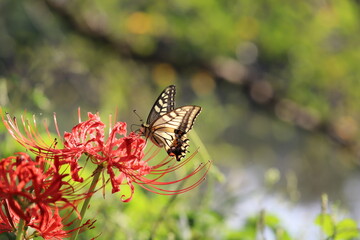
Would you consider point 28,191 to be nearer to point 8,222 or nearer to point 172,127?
point 8,222

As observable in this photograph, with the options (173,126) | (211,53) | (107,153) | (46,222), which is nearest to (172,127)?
(173,126)

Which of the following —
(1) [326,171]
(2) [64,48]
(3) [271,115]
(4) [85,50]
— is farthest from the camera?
(1) [326,171]

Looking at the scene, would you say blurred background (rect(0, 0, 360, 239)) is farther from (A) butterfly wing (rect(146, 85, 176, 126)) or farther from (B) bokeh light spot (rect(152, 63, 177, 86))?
(A) butterfly wing (rect(146, 85, 176, 126))

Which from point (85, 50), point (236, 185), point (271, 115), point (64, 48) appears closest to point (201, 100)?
point (271, 115)

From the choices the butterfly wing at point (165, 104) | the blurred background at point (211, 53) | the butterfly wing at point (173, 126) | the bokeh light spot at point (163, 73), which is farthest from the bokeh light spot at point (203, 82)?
the butterfly wing at point (173, 126)

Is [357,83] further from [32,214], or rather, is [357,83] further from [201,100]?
[32,214]


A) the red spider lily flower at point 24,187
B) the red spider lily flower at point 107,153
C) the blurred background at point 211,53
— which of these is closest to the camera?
the red spider lily flower at point 24,187

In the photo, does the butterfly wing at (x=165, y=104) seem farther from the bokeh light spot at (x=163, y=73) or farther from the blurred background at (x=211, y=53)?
the bokeh light spot at (x=163, y=73)

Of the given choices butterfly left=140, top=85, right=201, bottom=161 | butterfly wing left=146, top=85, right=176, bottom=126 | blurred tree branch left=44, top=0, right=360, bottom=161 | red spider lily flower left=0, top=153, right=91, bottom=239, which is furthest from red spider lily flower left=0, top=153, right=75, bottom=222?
blurred tree branch left=44, top=0, right=360, bottom=161
